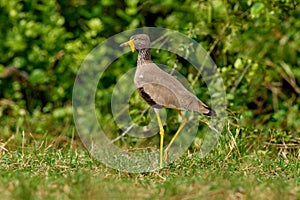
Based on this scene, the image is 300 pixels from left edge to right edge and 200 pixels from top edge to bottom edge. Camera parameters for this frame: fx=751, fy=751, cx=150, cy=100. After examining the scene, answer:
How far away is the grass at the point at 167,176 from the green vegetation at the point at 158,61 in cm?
2

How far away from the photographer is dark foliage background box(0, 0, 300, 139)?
29.4 ft

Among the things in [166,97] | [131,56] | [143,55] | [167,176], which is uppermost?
[143,55]

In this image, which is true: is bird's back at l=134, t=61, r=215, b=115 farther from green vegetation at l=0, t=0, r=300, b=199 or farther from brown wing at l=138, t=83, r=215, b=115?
green vegetation at l=0, t=0, r=300, b=199

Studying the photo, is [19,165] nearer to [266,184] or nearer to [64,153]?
[64,153]

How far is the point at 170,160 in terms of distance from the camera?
18.9 feet

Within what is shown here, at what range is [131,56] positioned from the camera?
32.4 ft

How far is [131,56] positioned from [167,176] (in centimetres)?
465

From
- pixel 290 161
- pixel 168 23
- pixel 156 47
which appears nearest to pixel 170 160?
pixel 290 161

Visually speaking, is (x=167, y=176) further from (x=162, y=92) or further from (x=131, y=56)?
(x=131, y=56)

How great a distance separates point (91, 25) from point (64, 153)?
12.9 feet

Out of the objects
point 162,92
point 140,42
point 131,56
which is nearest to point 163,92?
point 162,92

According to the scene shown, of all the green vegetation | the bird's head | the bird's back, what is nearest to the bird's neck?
the bird's head

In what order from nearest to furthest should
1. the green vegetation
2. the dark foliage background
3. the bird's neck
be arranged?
1. the bird's neck
2. the green vegetation
3. the dark foliage background

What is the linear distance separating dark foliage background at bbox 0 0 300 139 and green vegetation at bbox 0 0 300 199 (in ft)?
0.05
